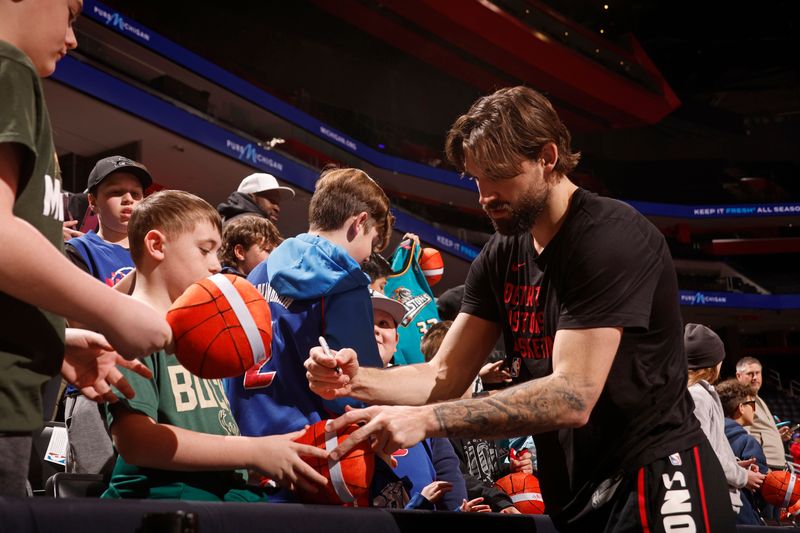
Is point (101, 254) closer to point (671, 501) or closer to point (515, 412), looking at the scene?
point (515, 412)

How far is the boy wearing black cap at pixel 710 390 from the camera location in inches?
184

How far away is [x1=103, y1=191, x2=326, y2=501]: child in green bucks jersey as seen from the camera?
205cm

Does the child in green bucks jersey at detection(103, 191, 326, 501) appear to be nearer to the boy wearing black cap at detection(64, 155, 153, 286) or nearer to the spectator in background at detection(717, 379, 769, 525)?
the boy wearing black cap at detection(64, 155, 153, 286)

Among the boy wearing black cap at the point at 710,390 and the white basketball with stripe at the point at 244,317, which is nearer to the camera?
the white basketball with stripe at the point at 244,317

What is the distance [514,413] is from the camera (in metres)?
1.97

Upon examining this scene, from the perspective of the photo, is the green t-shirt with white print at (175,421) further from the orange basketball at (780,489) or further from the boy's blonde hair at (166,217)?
the orange basketball at (780,489)

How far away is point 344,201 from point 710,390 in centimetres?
280

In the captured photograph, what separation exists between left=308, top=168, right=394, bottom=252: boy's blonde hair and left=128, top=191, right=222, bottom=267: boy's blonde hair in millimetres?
806

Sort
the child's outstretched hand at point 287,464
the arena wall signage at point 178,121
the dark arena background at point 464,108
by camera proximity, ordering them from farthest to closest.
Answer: the dark arena background at point 464,108
the arena wall signage at point 178,121
the child's outstretched hand at point 287,464

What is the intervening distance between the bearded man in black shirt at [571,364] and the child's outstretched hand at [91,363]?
58cm

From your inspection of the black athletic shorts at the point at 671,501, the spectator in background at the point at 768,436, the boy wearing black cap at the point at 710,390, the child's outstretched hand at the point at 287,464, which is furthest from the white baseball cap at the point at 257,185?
the spectator in background at the point at 768,436

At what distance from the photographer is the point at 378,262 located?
5.19 meters

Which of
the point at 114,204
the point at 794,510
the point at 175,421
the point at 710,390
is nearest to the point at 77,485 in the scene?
the point at 175,421

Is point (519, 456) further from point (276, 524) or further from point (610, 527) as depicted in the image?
point (276, 524)
